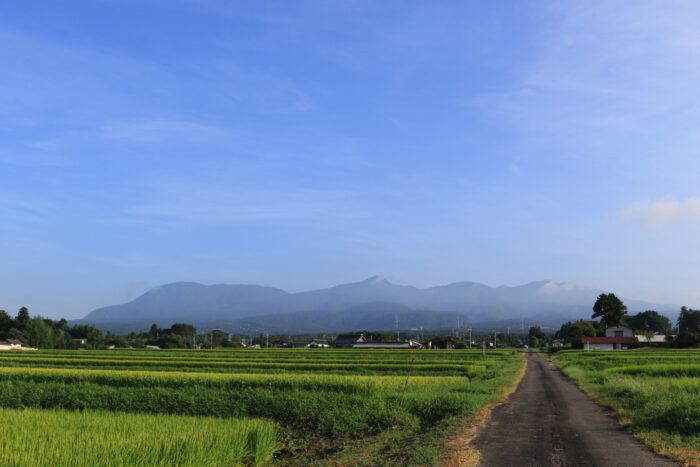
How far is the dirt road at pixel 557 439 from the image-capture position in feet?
37.3

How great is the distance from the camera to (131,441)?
11273 mm

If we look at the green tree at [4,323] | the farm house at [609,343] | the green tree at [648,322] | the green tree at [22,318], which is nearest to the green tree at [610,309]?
the farm house at [609,343]

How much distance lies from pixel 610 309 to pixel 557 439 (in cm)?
12946

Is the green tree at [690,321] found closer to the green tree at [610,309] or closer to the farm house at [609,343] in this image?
the green tree at [610,309]

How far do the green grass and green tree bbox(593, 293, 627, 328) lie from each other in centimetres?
13212

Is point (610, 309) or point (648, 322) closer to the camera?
point (610, 309)

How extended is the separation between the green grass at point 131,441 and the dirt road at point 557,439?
555 cm

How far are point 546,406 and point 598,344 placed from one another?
98.7 m

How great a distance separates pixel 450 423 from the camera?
16.2 m

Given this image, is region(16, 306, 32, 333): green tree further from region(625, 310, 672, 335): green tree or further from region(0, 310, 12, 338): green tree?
region(625, 310, 672, 335): green tree

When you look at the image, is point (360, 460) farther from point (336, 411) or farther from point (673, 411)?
point (673, 411)

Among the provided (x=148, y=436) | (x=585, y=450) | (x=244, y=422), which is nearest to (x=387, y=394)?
(x=244, y=422)

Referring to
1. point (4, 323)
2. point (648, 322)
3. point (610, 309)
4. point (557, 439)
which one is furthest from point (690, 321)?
point (4, 323)

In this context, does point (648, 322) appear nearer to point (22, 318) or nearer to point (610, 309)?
point (610, 309)
